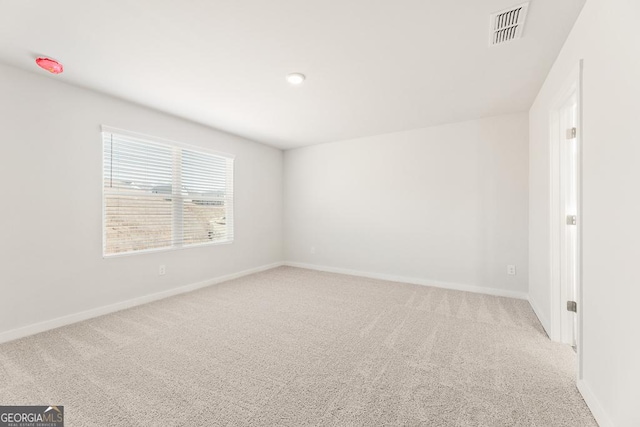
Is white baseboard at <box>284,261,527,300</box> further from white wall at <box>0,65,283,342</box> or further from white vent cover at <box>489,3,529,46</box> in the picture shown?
white vent cover at <box>489,3,529,46</box>

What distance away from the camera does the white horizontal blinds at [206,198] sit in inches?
149

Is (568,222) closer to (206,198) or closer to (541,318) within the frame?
(541,318)

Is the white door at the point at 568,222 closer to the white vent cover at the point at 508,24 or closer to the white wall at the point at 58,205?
the white vent cover at the point at 508,24

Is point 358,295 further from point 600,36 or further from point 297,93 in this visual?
point 600,36

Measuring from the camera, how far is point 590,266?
154 centimetres

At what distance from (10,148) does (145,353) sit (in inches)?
85.2

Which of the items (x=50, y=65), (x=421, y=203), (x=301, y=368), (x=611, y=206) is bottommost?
(x=301, y=368)

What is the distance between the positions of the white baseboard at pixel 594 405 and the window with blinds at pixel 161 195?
416 cm

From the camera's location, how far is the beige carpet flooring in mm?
1461

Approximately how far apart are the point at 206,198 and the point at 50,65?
2.16 metres

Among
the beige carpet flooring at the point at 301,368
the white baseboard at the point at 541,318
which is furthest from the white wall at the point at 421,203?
the beige carpet flooring at the point at 301,368

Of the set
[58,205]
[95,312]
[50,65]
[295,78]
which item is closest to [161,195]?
[58,205]

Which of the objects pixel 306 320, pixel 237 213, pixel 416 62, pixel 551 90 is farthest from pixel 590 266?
pixel 237 213

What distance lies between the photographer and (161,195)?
136 inches
